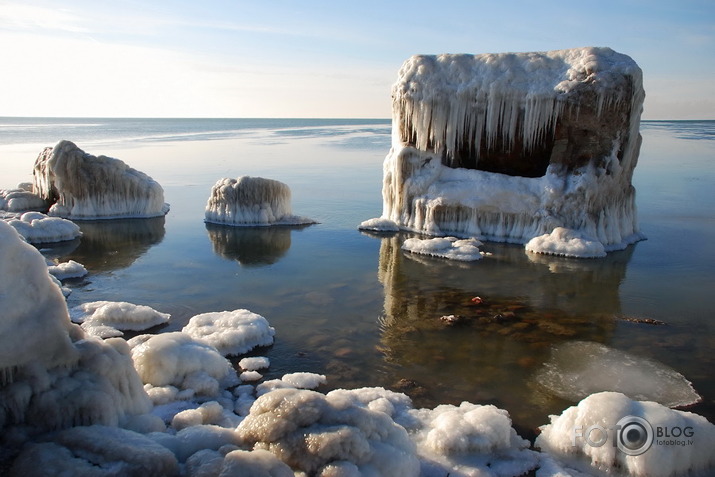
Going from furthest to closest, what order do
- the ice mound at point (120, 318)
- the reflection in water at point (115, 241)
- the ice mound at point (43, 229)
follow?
the ice mound at point (43, 229) < the reflection in water at point (115, 241) < the ice mound at point (120, 318)

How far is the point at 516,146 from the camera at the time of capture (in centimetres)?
2041

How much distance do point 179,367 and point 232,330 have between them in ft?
7.29

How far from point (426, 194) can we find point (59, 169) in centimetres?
1611

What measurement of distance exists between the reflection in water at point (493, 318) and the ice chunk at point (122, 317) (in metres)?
5.20

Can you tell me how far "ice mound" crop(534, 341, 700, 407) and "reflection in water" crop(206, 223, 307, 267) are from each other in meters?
10.1

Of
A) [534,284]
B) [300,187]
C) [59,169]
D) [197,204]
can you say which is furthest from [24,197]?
[534,284]

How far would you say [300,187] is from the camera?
32.6m

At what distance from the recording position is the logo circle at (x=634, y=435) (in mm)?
6855

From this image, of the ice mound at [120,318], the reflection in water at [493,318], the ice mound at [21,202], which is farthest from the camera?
the ice mound at [21,202]

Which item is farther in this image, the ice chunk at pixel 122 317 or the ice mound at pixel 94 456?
the ice chunk at pixel 122 317

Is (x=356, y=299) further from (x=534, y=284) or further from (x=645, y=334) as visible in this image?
(x=645, y=334)

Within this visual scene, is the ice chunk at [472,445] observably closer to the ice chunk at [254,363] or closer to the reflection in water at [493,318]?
the reflection in water at [493,318]

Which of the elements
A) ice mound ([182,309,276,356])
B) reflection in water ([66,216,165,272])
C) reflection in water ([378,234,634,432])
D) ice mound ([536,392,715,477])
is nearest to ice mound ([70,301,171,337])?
ice mound ([182,309,276,356])

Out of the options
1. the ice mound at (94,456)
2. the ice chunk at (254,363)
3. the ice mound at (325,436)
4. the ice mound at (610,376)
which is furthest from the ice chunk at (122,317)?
the ice mound at (610,376)
